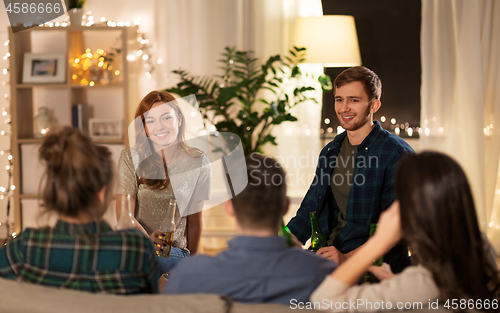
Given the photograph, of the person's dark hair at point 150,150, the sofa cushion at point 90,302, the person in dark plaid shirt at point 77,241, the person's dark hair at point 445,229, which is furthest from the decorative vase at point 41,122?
the person's dark hair at point 445,229

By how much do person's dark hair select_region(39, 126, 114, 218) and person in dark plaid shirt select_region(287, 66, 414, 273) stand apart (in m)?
1.01

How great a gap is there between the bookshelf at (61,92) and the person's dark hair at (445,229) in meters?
2.88

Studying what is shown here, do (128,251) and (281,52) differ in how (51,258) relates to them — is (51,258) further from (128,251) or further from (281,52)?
(281,52)

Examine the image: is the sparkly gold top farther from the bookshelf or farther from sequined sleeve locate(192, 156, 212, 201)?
the bookshelf

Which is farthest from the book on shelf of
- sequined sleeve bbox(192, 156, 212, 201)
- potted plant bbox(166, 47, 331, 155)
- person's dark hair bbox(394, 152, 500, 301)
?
A: person's dark hair bbox(394, 152, 500, 301)

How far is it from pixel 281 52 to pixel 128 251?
2.90 m

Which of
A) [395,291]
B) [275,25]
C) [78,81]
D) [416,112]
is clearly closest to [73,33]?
[78,81]

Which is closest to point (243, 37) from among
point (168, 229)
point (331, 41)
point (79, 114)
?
point (331, 41)

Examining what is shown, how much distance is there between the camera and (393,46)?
383cm

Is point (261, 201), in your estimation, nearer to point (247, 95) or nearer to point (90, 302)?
point (90, 302)

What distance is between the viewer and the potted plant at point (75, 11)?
11.3 feet

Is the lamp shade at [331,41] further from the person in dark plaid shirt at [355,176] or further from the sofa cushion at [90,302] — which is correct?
the sofa cushion at [90,302]

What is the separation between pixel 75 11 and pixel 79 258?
299 cm

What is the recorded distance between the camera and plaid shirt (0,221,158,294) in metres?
0.95
